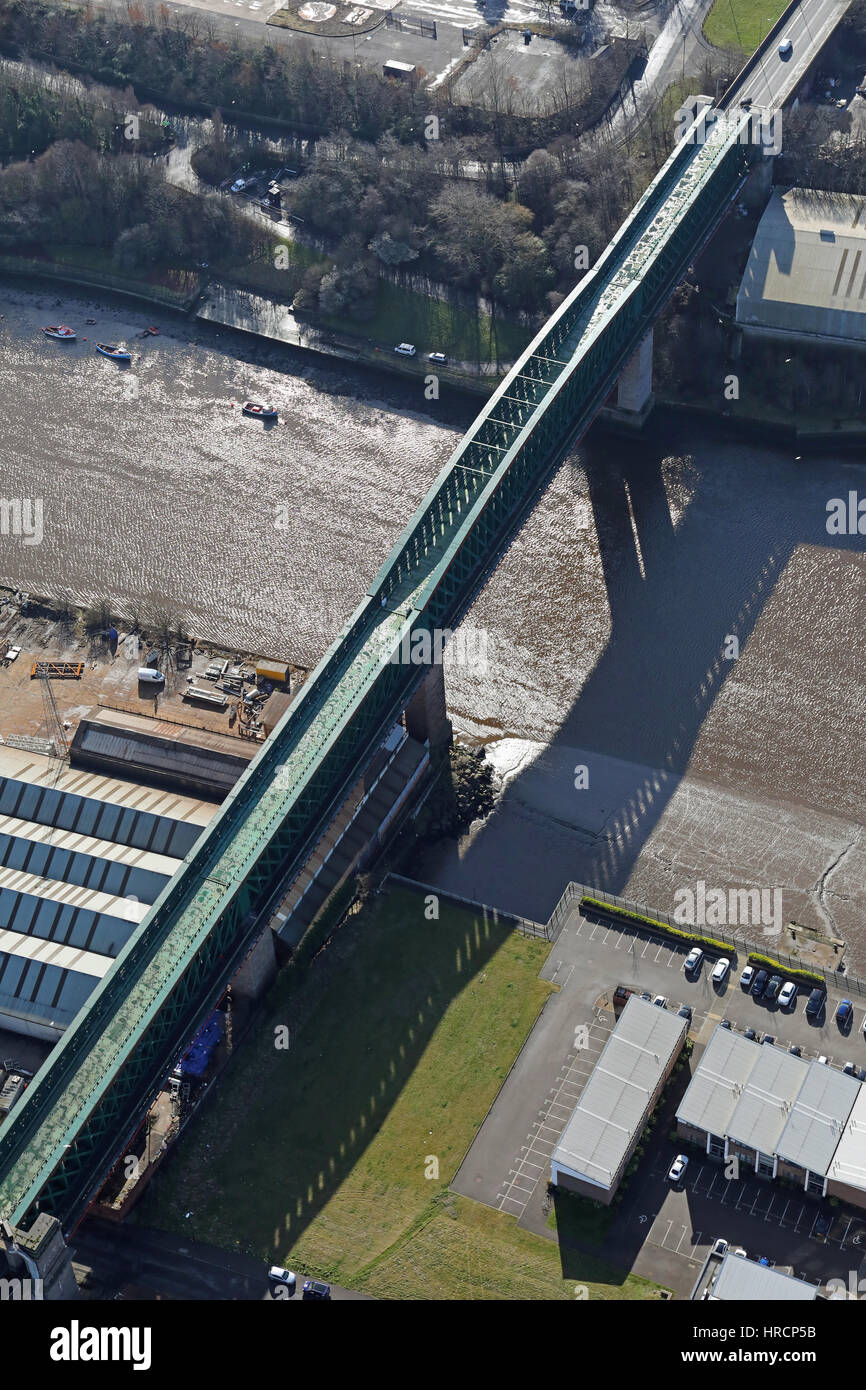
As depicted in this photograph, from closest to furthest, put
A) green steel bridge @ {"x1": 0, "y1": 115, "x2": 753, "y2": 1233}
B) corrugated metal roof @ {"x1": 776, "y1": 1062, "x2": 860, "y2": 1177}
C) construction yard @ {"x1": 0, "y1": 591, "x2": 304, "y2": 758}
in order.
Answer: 1. green steel bridge @ {"x1": 0, "y1": 115, "x2": 753, "y2": 1233}
2. corrugated metal roof @ {"x1": 776, "y1": 1062, "x2": 860, "y2": 1177}
3. construction yard @ {"x1": 0, "y1": 591, "x2": 304, "y2": 758}

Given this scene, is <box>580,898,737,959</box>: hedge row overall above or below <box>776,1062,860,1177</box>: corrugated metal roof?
above

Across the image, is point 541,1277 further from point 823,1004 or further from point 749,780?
point 749,780

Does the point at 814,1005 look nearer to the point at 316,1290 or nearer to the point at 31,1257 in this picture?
the point at 316,1290

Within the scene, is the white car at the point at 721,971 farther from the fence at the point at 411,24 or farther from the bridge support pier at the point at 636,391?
the fence at the point at 411,24

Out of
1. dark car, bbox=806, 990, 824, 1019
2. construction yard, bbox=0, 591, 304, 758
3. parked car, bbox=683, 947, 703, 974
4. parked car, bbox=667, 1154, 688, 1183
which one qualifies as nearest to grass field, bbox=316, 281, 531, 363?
construction yard, bbox=0, 591, 304, 758

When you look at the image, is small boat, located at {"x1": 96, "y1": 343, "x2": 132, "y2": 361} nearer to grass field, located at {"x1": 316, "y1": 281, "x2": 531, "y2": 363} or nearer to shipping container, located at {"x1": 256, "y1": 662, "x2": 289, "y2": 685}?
grass field, located at {"x1": 316, "y1": 281, "x2": 531, "y2": 363}

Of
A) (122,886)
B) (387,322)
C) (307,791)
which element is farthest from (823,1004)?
(387,322)
